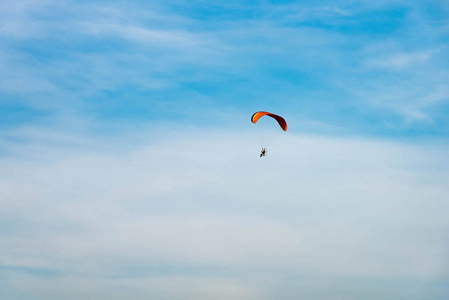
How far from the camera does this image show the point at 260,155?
11725 centimetres

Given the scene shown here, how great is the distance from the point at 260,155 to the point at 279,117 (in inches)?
358

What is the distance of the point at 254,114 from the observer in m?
118

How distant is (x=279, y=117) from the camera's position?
12075 centimetres

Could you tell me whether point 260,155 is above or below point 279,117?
below

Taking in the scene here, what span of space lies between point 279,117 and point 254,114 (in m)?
5.54

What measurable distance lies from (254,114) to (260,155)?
26.4 ft
